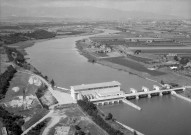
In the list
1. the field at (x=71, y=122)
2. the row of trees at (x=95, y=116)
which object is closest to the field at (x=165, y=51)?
the row of trees at (x=95, y=116)

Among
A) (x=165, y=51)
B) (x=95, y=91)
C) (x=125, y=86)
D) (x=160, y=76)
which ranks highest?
(x=165, y=51)

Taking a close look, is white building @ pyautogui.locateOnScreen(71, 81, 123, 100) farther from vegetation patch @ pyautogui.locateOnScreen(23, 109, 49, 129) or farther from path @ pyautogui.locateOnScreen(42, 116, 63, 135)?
path @ pyautogui.locateOnScreen(42, 116, 63, 135)

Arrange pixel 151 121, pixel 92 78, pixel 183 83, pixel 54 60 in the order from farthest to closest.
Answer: pixel 54 60 → pixel 92 78 → pixel 183 83 → pixel 151 121

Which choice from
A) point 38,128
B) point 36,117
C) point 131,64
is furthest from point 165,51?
point 38,128

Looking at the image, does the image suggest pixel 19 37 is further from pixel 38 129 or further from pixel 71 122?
pixel 38 129

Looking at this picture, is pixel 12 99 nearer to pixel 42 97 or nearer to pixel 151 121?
pixel 42 97

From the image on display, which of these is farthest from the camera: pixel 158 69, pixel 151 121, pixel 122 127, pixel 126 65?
pixel 126 65

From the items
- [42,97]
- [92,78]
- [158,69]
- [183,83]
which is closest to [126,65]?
[158,69]
